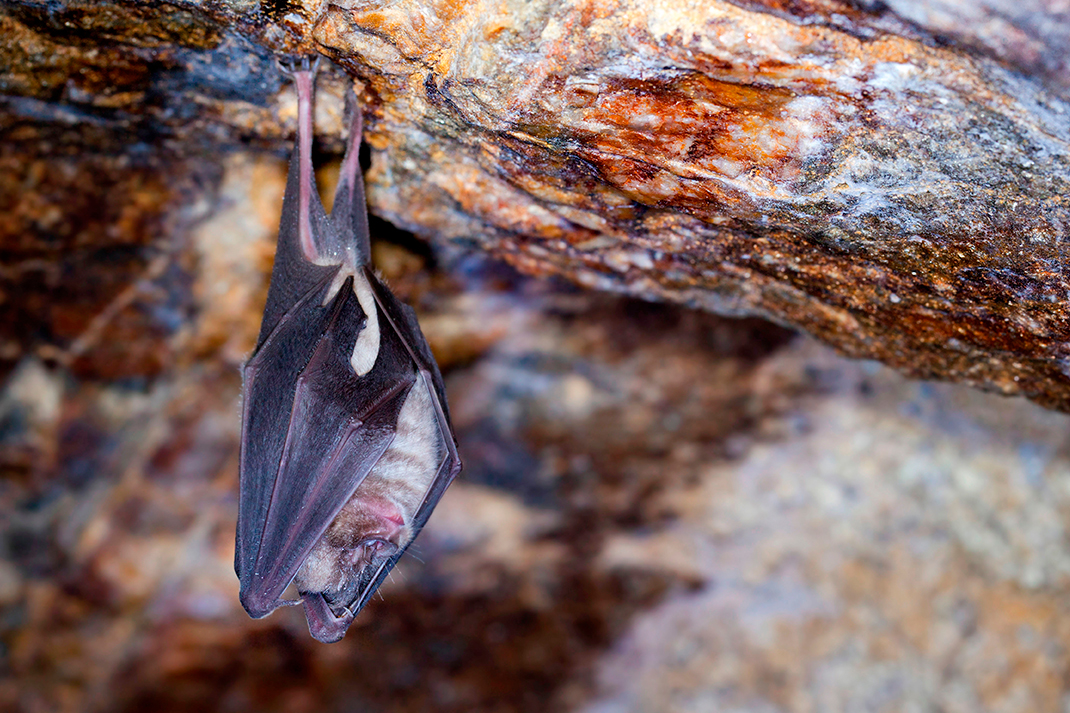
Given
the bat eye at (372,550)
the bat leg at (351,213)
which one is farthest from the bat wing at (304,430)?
the bat eye at (372,550)

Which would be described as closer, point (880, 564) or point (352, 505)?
point (352, 505)

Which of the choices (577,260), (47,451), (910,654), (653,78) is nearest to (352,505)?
(577,260)

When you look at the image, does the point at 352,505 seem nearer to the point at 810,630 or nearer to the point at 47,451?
the point at 47,451

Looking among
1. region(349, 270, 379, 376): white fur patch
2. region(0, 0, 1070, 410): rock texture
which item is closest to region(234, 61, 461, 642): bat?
region(349, 270, 379, 376): white fur patch

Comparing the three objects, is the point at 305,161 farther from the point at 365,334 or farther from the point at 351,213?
the point at 365,334

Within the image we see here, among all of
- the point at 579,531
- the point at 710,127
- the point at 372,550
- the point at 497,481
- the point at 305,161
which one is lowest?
the point at 579,531

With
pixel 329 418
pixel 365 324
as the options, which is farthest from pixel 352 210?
pixel 329 418
